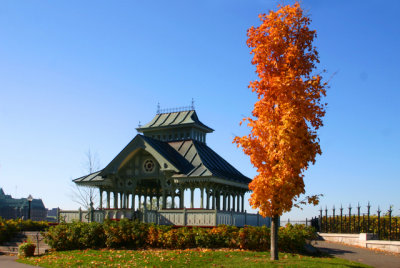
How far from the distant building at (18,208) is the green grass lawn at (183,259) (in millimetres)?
127217

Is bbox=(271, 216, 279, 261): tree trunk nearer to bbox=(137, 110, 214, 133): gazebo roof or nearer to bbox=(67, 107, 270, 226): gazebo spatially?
bbox=(67, 107, 270, 226): gazebo

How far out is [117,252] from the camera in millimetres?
21328

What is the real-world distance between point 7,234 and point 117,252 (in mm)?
12462

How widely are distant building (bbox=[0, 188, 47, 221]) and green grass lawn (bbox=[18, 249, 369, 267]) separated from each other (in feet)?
417

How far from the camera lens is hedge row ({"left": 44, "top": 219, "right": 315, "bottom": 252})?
20.8 meters

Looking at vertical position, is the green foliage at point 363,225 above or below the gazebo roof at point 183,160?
below

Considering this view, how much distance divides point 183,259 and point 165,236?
14.4ft

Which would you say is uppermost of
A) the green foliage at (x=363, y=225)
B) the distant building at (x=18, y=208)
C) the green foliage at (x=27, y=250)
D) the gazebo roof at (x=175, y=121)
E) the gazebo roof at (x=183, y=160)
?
the gazebo roof at (x=175, y=121)

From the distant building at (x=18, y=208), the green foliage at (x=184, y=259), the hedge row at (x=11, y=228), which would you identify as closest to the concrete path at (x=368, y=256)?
the green foliage at (x=184, y=259)

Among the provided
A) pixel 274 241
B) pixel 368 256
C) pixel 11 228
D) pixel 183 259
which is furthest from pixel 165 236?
pixel 11 228

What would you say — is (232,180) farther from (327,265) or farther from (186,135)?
(327,265)

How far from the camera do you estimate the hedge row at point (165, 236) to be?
20.8m

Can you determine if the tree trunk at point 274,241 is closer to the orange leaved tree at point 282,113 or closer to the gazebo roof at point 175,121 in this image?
the orange leaved tree at point 282,113

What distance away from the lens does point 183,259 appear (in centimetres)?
1797
